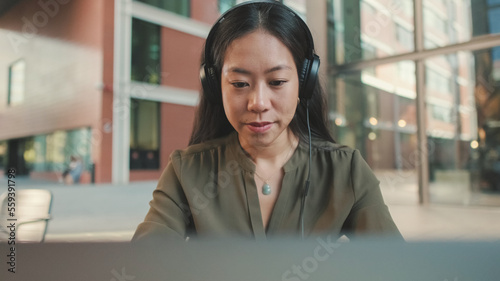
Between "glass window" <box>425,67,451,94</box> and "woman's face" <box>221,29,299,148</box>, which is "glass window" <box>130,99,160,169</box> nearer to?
"woman's face" <box>221,29,299,148</box>

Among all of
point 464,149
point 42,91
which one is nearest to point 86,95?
point 42,91

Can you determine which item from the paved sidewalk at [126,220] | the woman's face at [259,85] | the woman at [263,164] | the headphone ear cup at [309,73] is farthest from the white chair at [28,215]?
the headphone ear cup at [309,73]

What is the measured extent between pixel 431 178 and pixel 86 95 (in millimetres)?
3499

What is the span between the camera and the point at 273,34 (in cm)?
47

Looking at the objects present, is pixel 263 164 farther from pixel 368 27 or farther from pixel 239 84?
pixel 368 27

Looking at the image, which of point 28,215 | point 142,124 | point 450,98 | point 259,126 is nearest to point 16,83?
point 28,215

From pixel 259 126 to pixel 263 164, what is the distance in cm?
11

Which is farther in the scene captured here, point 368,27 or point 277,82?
point 368,27

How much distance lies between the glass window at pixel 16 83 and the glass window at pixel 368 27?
2.47 ft

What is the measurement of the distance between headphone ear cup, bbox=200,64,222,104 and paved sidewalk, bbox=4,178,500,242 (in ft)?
0.58

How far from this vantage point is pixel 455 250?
262 mm

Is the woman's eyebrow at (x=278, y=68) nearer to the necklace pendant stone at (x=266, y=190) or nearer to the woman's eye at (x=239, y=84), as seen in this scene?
the woman's eye at (x=239, y=84)

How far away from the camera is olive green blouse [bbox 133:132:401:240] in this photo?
0.51 m

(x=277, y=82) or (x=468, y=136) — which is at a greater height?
(x=468, y=136)
